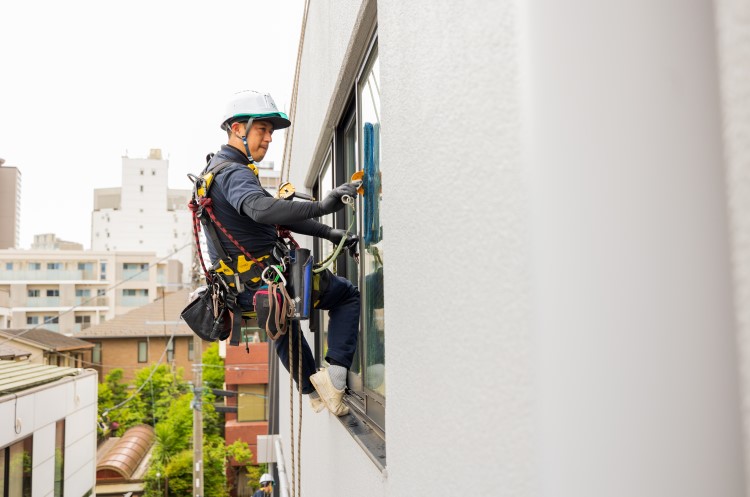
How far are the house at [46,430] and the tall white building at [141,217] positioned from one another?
55126 mm

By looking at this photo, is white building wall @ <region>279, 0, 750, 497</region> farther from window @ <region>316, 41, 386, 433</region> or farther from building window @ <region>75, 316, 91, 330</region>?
building window @ <region>75, 316, 91, 330</region>

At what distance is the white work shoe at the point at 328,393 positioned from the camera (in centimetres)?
323

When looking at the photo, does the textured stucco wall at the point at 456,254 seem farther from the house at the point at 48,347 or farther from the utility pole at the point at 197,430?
the house at the point at 48,347

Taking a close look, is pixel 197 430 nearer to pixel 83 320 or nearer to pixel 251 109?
pixel 251 109

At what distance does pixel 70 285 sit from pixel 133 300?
5.52 m

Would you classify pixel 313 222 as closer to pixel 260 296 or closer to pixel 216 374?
pixel 260 296

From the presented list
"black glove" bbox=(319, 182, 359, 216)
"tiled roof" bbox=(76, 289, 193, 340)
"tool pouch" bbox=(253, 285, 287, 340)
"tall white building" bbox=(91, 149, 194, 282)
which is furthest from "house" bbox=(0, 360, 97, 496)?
"tall white building" bbox=(91, 149, 194, 282)

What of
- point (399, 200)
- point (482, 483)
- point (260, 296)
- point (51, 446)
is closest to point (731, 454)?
point (482, 483)

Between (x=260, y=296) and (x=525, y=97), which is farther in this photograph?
(x=260, y=296)

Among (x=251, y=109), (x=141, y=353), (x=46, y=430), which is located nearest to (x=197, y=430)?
(x=46, y=430)

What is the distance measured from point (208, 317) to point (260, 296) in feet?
2.12

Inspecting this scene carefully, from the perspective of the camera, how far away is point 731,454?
94cm

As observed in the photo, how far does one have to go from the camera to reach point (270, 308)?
9.92 feet

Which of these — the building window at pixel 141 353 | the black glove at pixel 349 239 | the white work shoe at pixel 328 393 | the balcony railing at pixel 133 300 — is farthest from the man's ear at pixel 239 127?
the balcony railing at pixel 133 300
